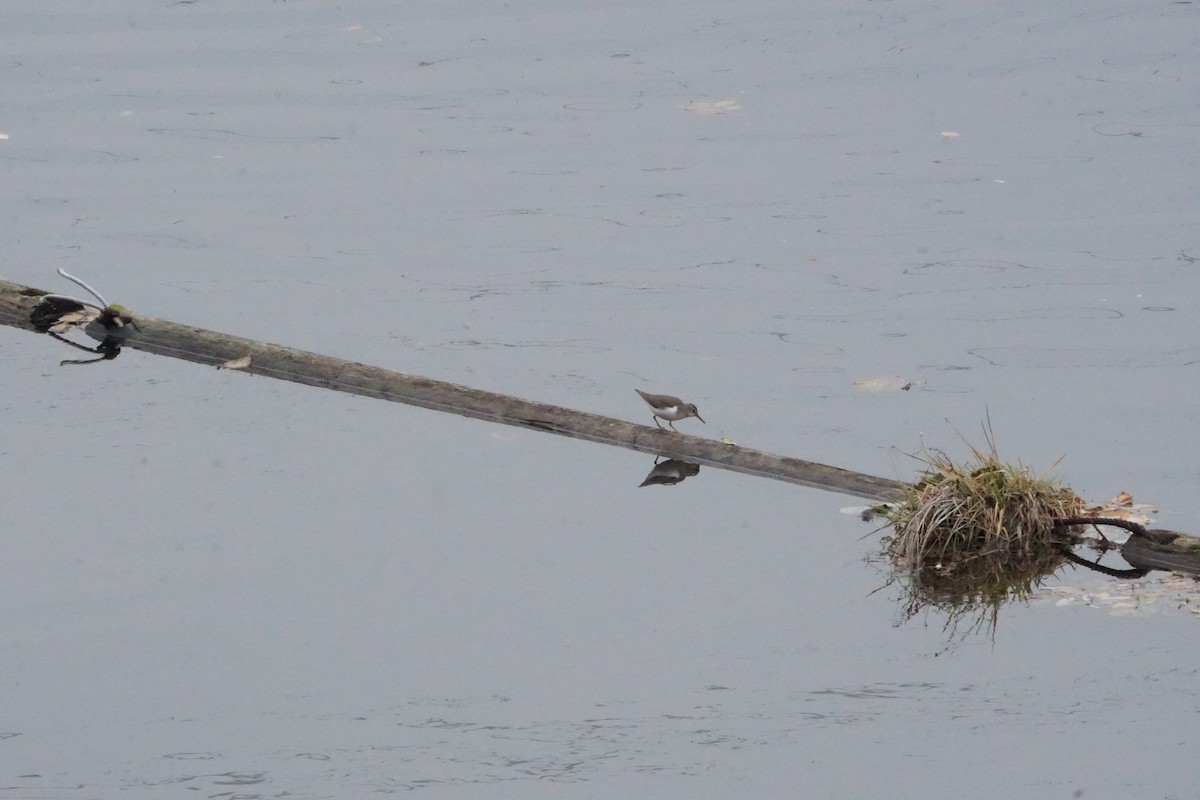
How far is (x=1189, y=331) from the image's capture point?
A: 14242 millimetres

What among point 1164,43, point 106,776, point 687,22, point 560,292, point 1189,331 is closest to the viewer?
point 106,776

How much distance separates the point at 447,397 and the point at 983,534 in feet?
11.6

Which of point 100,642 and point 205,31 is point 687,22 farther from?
point 100,642

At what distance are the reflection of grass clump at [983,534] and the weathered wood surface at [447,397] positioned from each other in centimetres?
42

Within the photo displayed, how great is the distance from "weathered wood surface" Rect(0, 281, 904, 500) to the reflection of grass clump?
0.42m

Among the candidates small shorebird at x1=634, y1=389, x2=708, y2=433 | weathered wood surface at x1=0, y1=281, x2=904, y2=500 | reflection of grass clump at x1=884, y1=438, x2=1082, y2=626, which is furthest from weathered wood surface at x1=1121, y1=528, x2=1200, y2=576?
small shorebird at x1=634, y1=389, x2=708, y2=433

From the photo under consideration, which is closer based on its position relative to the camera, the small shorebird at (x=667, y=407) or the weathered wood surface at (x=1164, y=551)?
the weathered wood surface at (x=1164, y=551)

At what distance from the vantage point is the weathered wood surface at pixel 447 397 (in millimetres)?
10117

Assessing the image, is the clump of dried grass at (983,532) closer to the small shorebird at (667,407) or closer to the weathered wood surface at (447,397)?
the weathered wood surface at (447,397)

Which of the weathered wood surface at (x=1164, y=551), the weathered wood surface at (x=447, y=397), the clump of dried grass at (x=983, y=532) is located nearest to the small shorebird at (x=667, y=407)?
the weathered wood surface at (x=447, y=397)

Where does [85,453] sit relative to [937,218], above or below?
below

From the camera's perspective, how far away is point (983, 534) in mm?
9555

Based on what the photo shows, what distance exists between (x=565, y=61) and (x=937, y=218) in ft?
23.0

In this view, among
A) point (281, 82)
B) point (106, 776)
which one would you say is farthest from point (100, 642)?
point (281, 82)
